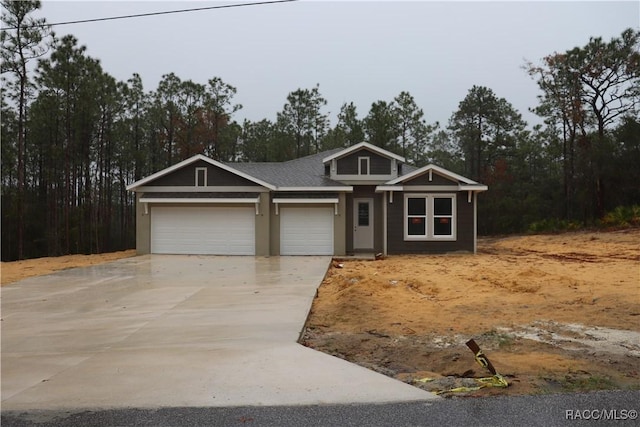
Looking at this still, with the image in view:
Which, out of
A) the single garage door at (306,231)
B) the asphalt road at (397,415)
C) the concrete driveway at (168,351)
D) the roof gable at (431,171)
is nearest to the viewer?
the asphalt road at (397,415)

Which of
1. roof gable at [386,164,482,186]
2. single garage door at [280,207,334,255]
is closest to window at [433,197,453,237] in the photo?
roof gable at [386,164,482,186]

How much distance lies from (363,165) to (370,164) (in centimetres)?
28

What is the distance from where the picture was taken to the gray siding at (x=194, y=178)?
1750 centimetres

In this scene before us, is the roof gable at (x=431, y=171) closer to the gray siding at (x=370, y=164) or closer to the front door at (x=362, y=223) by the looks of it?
the gray siding at (x=370, y=164)

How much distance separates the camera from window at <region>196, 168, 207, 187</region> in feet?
57.6

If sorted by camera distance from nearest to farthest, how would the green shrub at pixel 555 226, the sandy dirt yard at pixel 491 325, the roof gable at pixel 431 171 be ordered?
1. the sandy dirt yard at pixel 491 325
2. the roof gable at pixel 431 171
3. the green shrub at pixel 555 226

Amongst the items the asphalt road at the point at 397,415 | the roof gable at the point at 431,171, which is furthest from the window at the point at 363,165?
the asphalt road at the point at 397,415

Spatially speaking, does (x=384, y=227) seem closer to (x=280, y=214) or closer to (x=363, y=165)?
(x=363, y=165)

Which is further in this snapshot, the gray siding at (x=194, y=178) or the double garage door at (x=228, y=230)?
the gray siding at (x=194, y=178)

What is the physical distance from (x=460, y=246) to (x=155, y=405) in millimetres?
14969

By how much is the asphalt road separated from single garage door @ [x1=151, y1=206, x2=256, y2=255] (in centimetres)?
1366

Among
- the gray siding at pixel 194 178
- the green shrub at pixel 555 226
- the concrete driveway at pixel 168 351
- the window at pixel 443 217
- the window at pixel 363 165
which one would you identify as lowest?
the concrete driveway at pixel 168 351

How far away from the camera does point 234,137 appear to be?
3769 cm

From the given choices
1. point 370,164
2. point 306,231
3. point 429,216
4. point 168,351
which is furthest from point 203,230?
point 168,351
